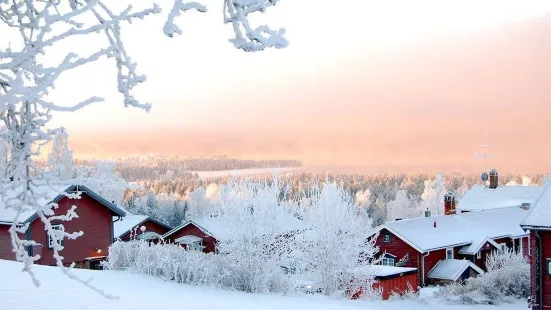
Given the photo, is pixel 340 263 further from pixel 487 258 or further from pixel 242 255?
pixel 487 258

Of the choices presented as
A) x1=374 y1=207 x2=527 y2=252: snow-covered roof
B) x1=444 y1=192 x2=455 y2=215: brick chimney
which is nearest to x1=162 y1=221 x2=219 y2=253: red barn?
x1=374 y1=207 x2=527 y2=252: snow-covered roof

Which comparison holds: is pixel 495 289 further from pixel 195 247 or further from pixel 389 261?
pixel 195 247

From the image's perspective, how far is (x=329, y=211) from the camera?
70.9 feet

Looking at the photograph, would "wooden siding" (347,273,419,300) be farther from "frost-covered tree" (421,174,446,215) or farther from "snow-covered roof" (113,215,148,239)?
"frost-covered tree" (421,174,446,215)

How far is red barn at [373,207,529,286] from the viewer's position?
97.7 ft

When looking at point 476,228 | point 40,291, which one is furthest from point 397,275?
point 40,291

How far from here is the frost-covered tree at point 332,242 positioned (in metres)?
20.4

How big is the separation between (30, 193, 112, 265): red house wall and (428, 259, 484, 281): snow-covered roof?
15.3 metres

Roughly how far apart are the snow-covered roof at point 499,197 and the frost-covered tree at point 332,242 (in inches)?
855

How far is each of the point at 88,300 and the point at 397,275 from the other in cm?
1607

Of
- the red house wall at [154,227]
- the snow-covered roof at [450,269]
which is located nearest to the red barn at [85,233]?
the red house wall at [154,227]

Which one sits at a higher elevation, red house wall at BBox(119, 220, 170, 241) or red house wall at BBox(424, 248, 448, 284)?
red house wall at BBox(119, 220, 170, 241)

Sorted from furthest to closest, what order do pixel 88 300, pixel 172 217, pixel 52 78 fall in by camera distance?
1. pixel 172 217
2. pixel 88 300
3. pixel 52 78

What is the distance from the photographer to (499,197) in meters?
41.9
